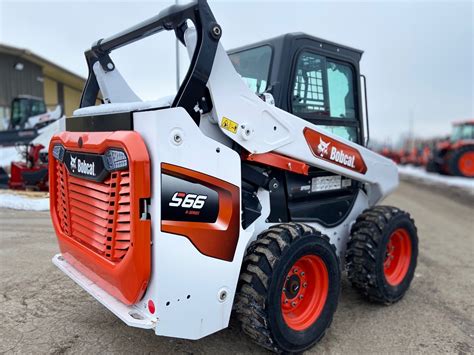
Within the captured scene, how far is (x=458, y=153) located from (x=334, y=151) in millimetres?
16742

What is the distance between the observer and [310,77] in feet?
11.3

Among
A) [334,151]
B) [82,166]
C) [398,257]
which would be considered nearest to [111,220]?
[82,166]

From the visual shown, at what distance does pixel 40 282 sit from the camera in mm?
4094

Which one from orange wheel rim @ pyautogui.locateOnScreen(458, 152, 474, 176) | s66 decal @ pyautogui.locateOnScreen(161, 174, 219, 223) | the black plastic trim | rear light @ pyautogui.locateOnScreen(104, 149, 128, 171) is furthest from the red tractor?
rear light @ pyautogui.locateOnScreen(104, 149, 128, 171)

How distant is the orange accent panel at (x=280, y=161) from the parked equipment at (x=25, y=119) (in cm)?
1431

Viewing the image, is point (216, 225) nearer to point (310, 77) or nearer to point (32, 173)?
point (310, 77)

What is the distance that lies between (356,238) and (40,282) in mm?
3265

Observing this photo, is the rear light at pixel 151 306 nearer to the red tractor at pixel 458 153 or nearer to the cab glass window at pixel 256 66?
Result: the cab glass window at pixel 256 66

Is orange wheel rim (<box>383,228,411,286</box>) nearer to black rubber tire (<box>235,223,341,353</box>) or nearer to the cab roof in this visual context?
black rubber tire (<box>235,223,341,353</box>)

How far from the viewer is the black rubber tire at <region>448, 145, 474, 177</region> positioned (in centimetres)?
1736

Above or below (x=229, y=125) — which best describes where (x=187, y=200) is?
below

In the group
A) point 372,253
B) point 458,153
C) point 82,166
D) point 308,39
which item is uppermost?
point 308,39

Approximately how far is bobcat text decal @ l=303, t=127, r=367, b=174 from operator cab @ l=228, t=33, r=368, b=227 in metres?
0.19

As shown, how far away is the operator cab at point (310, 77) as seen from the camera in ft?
10.6
